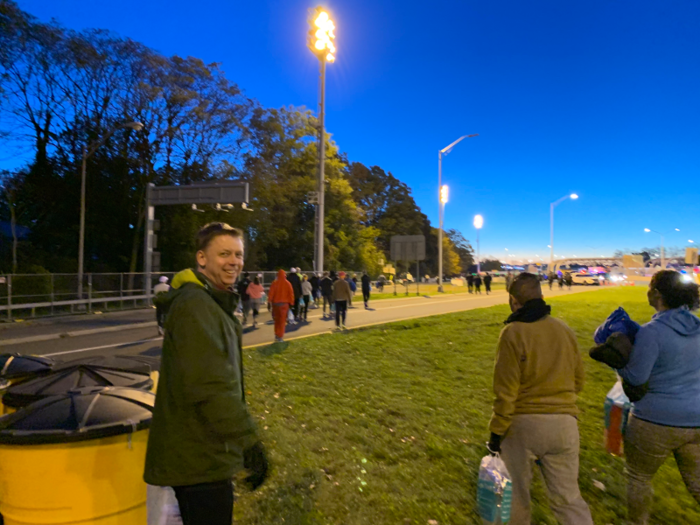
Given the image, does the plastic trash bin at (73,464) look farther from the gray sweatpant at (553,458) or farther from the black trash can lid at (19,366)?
the gray sweatpant at (553,458)

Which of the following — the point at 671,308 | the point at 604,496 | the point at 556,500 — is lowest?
the point at 604,496

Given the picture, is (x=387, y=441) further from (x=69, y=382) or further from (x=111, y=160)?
(x=111, y=160)

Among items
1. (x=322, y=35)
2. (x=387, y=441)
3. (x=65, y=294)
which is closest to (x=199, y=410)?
(x=387, y=441)

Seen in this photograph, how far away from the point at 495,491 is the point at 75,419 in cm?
227

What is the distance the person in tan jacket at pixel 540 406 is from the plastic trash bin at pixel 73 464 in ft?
6.46

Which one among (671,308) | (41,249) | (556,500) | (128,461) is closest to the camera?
(128,461)

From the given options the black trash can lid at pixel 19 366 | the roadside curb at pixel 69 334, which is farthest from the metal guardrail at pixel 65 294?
the black trash can lid at pixel 19 366

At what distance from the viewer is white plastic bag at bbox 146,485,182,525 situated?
242 cm

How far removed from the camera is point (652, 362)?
2.99 meters

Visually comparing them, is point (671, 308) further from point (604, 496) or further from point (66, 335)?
point (66, 335)

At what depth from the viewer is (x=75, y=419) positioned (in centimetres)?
233

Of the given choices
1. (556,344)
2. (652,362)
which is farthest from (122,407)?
(652,362)

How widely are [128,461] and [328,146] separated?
42.9 metres

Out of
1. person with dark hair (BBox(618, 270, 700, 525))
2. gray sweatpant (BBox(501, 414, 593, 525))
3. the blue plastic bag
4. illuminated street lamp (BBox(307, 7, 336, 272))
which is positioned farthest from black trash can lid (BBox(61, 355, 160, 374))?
illuminated street lamp (BBox(307, 7, 336, 272))
